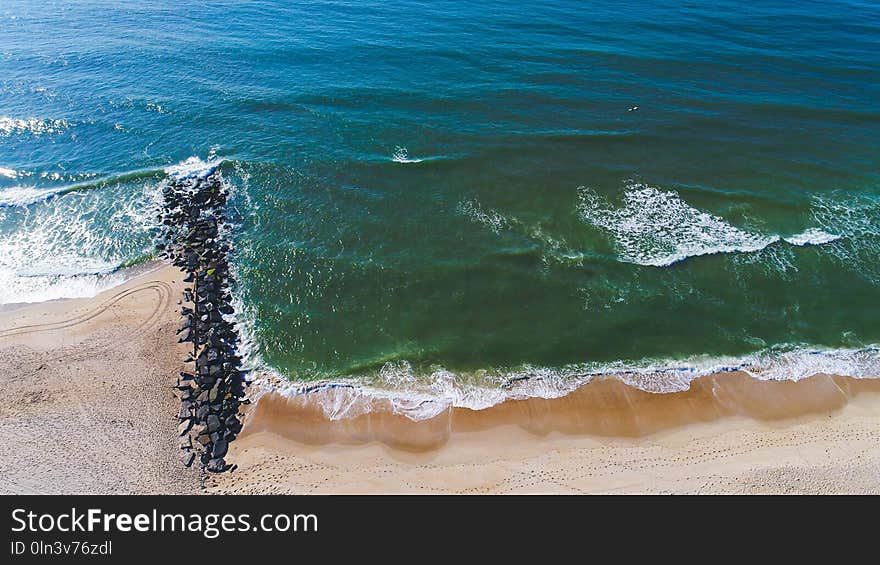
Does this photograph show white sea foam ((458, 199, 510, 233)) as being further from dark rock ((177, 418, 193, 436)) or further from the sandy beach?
dark rock ((177, 418, 193, 436))

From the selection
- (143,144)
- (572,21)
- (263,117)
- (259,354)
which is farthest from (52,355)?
(572,21)

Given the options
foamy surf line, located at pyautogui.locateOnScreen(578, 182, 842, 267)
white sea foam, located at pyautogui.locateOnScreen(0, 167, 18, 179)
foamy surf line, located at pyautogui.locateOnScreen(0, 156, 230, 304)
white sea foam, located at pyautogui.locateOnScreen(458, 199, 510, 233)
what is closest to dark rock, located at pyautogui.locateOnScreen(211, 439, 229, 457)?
foamy surf line, located at pyautogui.locateOnScreen(0, 156, 230, 304)

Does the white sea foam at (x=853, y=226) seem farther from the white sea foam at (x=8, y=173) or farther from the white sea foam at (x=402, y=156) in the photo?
the white sea foam at (x=8, y=173)

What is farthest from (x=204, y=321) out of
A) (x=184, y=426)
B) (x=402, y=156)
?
(x=402, y=156)

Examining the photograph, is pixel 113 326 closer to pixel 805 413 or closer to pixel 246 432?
pixel 246 432

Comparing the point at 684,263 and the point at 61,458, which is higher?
the point at 684,263

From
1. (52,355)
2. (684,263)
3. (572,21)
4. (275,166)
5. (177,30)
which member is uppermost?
(572,21)

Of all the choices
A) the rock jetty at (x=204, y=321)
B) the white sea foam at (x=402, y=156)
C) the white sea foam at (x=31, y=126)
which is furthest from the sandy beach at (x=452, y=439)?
the white sea foam at (x=31, y=126)
